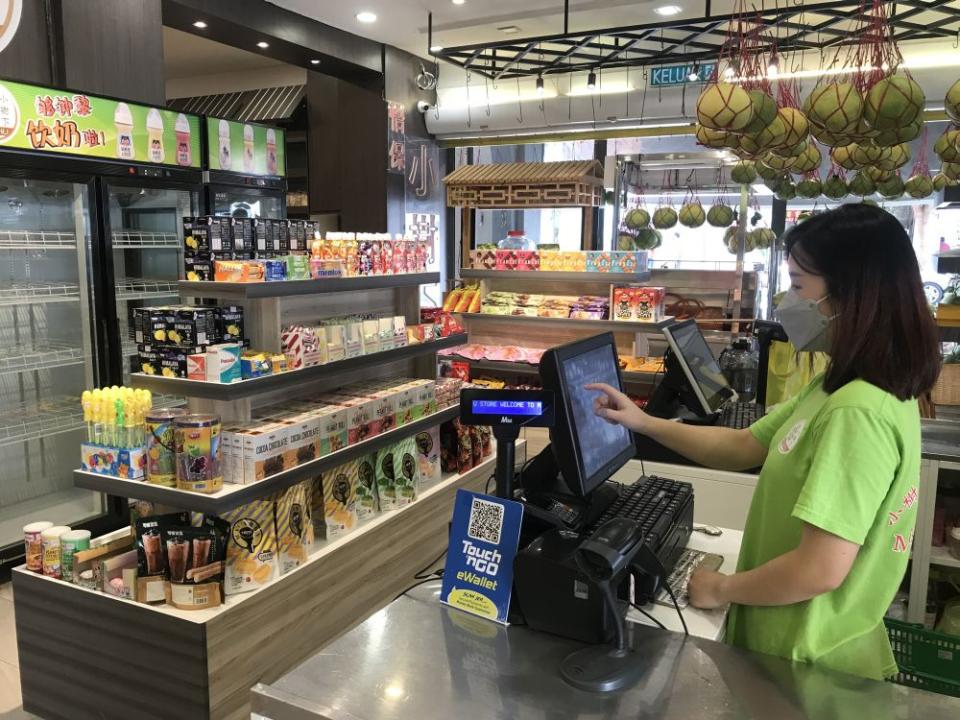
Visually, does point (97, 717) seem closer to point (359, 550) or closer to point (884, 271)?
point (359, 550)

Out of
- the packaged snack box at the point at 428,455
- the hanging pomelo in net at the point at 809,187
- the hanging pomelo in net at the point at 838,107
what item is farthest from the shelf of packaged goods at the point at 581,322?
the hanging pomelo in net at the point at 838,107

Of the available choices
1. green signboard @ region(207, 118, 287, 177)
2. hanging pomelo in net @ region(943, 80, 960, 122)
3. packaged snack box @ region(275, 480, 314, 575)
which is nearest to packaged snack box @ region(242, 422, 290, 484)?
packaged snack box @ region(275, 480, 314, 575)

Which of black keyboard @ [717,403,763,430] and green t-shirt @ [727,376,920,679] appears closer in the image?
green t-shirt @ [727,376,920,679]

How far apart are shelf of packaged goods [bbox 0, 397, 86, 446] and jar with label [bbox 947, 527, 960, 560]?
173 inches

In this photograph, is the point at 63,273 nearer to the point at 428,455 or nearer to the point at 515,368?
the point at 428,455

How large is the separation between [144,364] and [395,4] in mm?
4047

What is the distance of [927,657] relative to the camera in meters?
2.28

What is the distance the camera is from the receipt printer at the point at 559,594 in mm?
1394

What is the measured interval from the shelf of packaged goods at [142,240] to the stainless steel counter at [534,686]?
148 inches

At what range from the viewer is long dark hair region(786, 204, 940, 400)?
4.47 ft

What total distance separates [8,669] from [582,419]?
2885mm

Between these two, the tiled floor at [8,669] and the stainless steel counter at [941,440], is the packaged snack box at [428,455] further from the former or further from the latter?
the stainless steel counter at [941,440]

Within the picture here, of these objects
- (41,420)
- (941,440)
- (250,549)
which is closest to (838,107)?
(941,440)

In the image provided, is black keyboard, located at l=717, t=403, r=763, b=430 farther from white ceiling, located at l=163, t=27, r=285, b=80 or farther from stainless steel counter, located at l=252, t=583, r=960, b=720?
white ceiling, located at l=163, t=27, r=285, b=80
